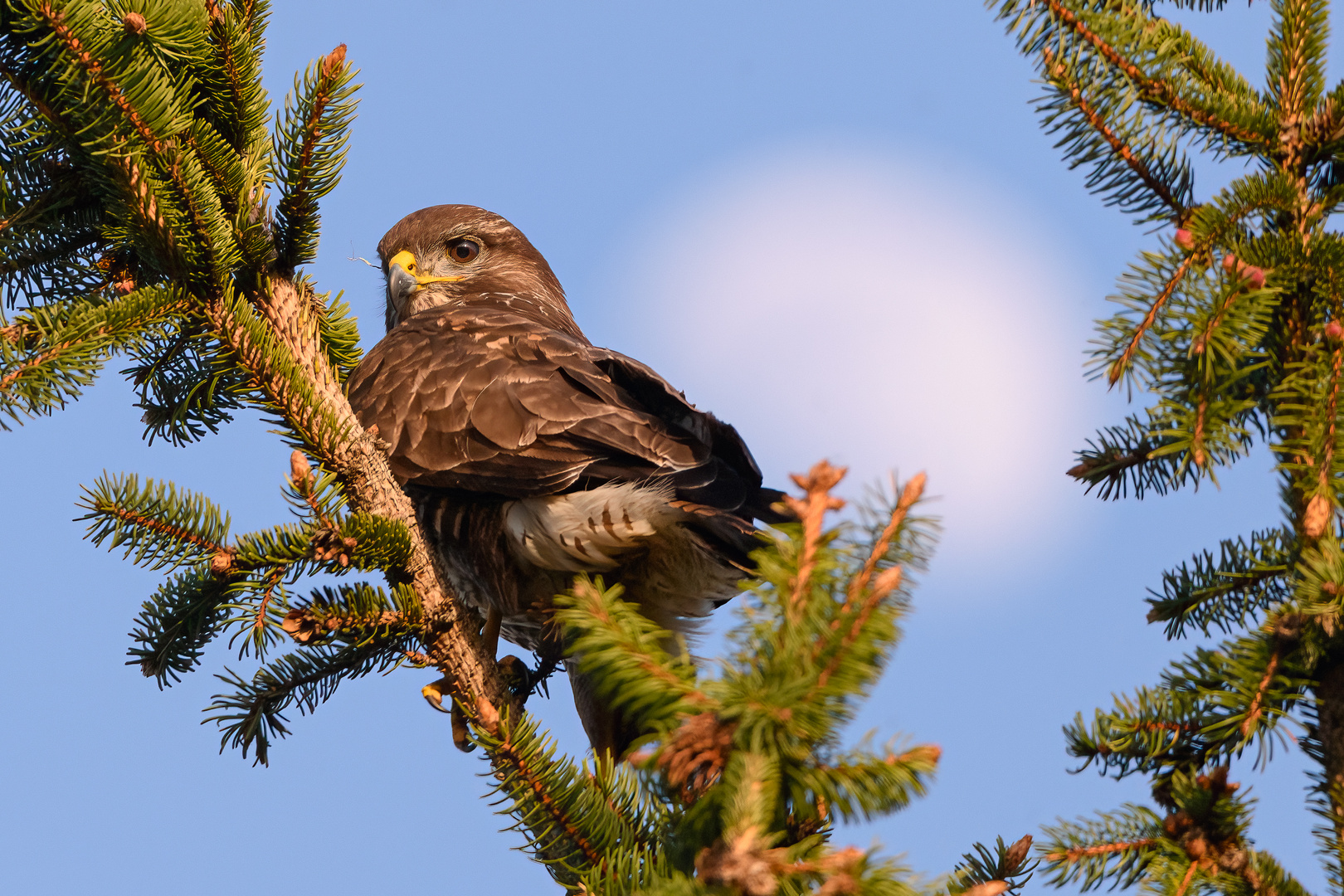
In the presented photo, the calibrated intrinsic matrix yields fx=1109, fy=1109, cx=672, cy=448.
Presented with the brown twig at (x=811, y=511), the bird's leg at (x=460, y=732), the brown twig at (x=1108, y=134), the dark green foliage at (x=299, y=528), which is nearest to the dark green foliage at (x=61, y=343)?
the dark green foliage at (x=299, y=528)

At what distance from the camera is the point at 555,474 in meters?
3.04

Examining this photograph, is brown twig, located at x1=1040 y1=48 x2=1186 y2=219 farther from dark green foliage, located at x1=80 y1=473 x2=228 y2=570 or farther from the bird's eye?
the bird's eye

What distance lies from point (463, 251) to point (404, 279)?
0.33 meters

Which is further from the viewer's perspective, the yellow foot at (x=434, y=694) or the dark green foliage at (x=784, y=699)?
the yellow foot at (x=434, y=694)

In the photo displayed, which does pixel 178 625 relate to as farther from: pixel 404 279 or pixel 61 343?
pixel 404 279

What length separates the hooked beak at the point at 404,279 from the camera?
4805mm

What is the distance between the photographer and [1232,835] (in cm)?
155

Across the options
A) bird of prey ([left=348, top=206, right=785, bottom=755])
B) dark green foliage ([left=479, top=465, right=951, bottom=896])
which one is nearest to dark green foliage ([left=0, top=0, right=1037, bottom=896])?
dark green foliage ([left=479, top=465, right=951, bottom=896])

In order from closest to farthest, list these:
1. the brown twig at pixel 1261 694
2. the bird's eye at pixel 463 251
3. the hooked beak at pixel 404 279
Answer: the brown twig at pixel 1261 694 < the hooked beak at pixel 404 279 < the bird's eye at pixel 463 251

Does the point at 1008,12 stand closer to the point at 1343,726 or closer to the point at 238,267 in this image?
the point at 1343,726

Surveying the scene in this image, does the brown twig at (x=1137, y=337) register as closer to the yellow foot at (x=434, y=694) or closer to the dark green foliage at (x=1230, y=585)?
the dark green foliage at (x=1230, y=585)

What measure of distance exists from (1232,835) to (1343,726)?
0.23 meters

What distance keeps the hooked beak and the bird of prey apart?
1181 mm

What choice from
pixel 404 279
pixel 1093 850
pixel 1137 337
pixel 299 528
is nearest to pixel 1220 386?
pixel 1137 337
